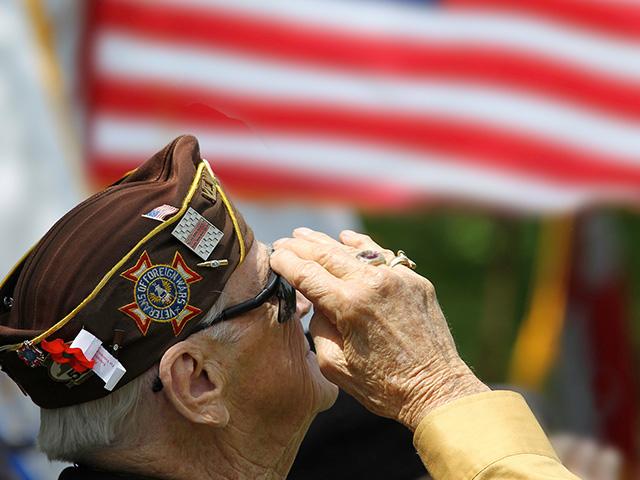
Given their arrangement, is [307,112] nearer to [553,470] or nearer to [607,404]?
[607,404]

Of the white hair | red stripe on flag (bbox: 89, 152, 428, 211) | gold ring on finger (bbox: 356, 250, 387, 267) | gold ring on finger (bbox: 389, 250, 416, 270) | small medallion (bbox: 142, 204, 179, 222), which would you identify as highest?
small medallion (bbox: 142, 204, 179, 222)

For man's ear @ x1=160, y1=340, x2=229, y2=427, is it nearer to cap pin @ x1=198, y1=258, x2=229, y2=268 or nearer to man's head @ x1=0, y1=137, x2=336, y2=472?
man's head @ x1=0, y1=137, x2=336, y2=472

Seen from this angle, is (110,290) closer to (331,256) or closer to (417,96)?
(331,256)

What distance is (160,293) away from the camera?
2.17 m

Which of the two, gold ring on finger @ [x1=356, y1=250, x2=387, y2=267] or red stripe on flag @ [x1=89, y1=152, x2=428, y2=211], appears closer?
gold ring on finger @ [x1=356, y1=250, x2=387, y2=267]

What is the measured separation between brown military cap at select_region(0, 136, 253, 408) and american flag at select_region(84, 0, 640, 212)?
3070 millimetres

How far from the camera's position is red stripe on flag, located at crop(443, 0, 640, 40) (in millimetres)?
5891

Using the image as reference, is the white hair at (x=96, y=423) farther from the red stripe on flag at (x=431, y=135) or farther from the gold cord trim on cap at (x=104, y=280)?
the red stripe on flag at (x=431, y=135)

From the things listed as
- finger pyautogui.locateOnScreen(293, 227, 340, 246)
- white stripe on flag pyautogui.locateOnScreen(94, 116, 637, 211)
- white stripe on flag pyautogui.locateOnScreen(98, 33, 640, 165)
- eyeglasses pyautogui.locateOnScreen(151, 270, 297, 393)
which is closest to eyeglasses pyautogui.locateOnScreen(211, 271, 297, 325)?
eyeglasses pyautogui.locateOnScreen(151, 270, 297, 393)

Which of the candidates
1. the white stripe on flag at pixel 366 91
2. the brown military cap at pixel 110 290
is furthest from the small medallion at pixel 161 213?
the white stripe on flag at pixel 366 91

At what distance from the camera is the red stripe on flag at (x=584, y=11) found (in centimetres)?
589

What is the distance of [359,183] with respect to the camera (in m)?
5.73

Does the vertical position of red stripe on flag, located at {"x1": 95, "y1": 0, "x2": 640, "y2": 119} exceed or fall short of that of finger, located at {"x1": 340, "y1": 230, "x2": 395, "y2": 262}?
it exceeds it

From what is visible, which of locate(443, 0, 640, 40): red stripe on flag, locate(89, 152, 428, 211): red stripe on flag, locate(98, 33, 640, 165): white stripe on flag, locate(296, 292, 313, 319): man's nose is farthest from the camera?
locate(443, 0, 640, 40): red stripe on flag
